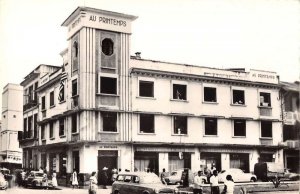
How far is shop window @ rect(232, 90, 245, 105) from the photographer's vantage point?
19.9 meters

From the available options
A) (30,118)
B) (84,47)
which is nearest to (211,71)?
(84,47)

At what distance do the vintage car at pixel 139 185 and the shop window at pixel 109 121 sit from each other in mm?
4809

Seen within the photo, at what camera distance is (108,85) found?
59.1 feet

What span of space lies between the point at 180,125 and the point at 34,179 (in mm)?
6120

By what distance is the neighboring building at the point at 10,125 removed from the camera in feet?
34.3

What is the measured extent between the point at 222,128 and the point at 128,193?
8183 millimetres

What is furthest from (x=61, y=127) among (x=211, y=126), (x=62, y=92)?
(x=211, y=126)

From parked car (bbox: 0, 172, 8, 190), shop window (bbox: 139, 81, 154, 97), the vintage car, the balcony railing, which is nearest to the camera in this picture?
parked car (bbox: 0, 172, 8, 190)

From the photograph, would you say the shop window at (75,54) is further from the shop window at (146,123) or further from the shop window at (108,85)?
the shop window at (146,123)

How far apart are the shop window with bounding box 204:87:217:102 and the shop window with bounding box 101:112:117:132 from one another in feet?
13.0

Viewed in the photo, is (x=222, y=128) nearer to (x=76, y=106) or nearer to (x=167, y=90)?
(x=167, y=90)

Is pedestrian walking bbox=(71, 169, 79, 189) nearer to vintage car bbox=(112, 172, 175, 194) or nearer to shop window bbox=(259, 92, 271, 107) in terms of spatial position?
vintage car bbox=(112, 172, 175, 194)

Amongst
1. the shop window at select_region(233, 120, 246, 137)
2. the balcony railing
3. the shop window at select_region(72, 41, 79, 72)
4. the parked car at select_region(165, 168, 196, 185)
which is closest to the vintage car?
the parked car at select_region(165, 168, 196, 185)

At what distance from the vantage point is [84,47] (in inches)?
680
